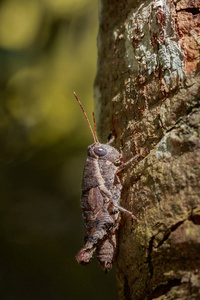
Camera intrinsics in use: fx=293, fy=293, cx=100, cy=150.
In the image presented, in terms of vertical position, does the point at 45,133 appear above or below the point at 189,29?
below

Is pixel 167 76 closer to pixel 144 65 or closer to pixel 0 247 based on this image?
pixel 144 65

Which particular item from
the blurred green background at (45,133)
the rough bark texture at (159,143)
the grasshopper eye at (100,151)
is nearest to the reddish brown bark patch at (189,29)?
the rough bark texture at (159,143)

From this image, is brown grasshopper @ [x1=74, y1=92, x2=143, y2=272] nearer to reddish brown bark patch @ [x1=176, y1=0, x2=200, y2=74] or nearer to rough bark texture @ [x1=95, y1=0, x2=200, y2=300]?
rough bark texture @ [x1=95, y1=0, x2=200, y2=300]

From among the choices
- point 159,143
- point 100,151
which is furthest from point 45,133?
point 159,143

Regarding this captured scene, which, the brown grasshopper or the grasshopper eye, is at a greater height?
the grasshopper eye

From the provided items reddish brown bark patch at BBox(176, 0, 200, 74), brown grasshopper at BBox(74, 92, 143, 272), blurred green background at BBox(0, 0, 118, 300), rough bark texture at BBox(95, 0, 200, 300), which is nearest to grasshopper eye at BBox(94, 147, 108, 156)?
brown grasshopper at BBox(74, 92, 143, 272)

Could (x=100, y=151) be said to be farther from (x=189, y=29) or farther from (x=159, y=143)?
(x=189, y=29)

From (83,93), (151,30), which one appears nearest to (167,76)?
(151,30)
